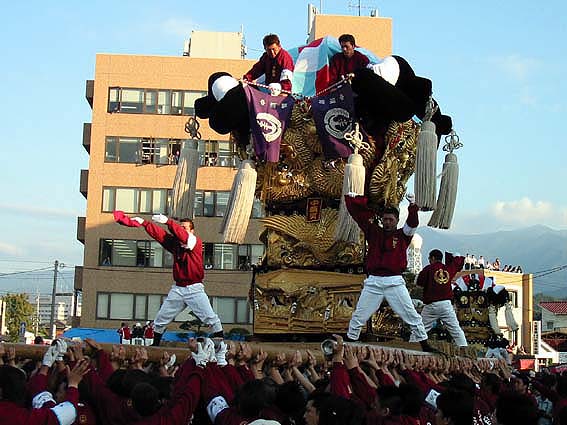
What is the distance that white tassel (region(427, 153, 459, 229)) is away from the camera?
42.5ft

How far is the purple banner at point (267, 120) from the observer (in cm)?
1277

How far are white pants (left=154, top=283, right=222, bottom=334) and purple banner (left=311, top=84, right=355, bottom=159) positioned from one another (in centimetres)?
293

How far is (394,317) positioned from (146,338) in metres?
5.14

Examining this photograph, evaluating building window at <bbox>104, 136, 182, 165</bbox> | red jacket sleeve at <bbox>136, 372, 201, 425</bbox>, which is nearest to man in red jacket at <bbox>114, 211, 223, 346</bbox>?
red jacket sleeve at <bbox>136, 372, 201, 425</bbox>

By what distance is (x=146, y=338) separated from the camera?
16250 mm

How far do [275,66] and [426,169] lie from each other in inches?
109

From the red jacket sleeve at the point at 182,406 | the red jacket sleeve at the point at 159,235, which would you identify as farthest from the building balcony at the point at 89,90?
the red jacket sleeve at the point at 182,406

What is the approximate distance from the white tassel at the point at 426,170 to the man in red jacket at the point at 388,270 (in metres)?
0.95

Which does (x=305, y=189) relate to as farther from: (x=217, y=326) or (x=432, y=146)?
(x=217, y=326)

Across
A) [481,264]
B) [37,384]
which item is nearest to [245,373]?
[37,384]

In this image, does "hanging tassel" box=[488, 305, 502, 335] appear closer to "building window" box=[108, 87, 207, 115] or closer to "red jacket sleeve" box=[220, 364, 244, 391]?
"red jacket sleeve" box=[220, 364, 244, 391]

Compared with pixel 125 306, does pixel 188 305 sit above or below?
above

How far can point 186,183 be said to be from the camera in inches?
518

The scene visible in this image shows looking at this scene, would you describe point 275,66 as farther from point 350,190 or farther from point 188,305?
point 188,305
